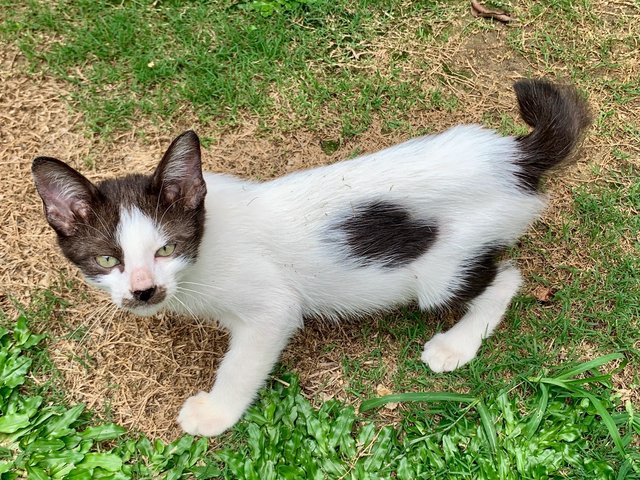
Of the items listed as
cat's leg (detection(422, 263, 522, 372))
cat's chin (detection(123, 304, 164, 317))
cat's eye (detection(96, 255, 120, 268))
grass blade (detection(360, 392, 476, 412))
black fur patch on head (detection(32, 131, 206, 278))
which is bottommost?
grass blade (detection(360, 392, 476, 412))

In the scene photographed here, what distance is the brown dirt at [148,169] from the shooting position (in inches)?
101

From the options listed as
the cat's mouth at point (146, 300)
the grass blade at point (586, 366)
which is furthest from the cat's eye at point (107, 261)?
the grass blade at point (586, 366)

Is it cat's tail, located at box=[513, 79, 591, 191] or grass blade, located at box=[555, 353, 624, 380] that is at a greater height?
cat's tail, located at box=[513, 79, 591, 191]

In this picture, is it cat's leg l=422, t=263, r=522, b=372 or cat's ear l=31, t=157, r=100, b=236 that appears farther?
cat's leg l=422, t=263, r=522, b=372

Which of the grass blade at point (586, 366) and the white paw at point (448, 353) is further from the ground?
the grass blade at point (586, 366)

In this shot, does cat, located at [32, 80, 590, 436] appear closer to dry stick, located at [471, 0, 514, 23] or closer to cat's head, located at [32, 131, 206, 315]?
cat's head, located at [32, 131, 206, 315]

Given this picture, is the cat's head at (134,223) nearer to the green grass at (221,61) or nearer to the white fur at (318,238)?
the white fur at (318,238)

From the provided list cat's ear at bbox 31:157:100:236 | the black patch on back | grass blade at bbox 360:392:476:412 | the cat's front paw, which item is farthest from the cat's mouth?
the black patch on back

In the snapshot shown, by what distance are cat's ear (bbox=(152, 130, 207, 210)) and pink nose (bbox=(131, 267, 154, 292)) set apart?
26 cm

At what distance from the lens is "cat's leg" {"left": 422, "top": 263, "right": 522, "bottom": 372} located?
2.53 m

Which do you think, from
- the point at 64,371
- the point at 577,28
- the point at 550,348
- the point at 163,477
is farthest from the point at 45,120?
the point at 577,28

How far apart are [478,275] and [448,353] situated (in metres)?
0.41

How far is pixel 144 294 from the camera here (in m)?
1.85

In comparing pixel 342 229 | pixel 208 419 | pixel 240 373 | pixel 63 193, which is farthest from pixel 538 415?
pixel 63 193
